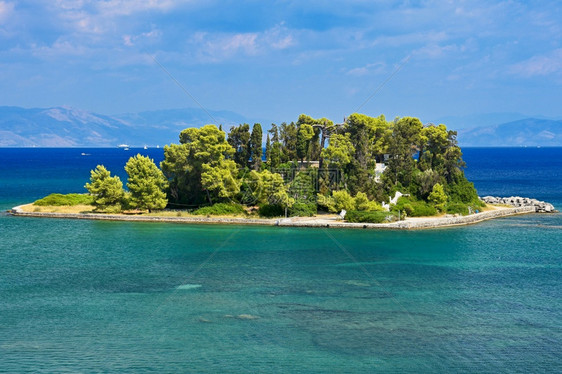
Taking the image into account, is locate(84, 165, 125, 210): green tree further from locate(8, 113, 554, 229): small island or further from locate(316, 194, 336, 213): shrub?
locate(316, 194, 336, 213): shrub

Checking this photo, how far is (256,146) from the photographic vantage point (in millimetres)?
73062

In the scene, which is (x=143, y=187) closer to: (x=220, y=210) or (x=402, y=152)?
(x=220, y=210)

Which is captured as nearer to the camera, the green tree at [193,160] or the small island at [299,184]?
the small island at [299,184]

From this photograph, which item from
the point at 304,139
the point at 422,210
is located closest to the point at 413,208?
the point at 422,210

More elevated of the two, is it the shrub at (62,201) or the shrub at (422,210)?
the shrub at (62,201)

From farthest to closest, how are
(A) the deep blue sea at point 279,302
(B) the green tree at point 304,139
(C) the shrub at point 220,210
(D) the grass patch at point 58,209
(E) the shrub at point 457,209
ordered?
(B) the green tree at point 304,139 < (D) the grass patch at point 58,209 < (E) the shrub at point 457,209 < (C) the shrub at point 220,210 < (A) the deep blue sea at point 279,302

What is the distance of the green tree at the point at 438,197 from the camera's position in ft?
219

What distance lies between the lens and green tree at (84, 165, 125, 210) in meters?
66.9

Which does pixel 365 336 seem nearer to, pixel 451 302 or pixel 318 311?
pixel 318 311

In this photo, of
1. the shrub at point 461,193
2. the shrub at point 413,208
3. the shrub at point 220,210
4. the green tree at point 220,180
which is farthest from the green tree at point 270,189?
the shrub at point 461,193

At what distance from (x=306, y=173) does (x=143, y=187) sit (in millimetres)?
19781

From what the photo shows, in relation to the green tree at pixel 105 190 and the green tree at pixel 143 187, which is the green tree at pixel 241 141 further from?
the green tree at pixel 105 190

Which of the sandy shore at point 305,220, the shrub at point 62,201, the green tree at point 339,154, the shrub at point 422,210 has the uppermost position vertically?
the green tree at point 339,154

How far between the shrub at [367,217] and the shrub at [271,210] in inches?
319
